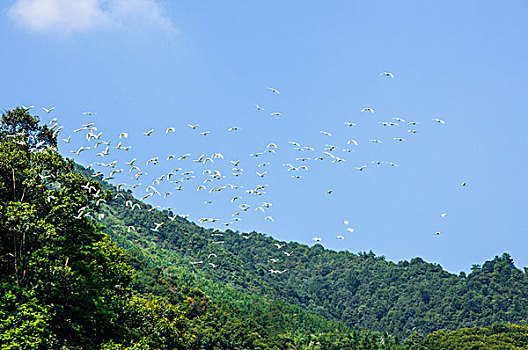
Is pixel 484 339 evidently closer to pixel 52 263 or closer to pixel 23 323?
pixel 52 263

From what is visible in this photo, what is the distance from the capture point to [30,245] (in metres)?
30.8

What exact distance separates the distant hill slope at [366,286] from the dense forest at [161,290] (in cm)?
45

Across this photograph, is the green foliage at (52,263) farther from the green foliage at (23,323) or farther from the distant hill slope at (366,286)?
the distant hill slope at (366,286)

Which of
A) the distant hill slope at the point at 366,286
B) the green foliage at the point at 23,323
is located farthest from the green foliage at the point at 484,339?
the green foliage at the point at 23,323

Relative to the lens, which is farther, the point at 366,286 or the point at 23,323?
the point at 366,286

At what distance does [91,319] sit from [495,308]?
14735cm

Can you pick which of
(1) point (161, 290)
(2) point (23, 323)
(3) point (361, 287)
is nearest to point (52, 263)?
(2) point (23, 323)

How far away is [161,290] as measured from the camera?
8606 centimetres

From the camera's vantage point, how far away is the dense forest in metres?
29.8

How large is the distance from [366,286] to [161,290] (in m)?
116

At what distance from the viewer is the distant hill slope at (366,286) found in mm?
143225

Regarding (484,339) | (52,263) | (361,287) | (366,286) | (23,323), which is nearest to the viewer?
(23,323)

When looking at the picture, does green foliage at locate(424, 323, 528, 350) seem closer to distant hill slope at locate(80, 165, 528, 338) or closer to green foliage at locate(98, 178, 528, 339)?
green foliage at locate(98, 178, 528, 339)

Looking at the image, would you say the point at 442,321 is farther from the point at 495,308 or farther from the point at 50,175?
the point at 50,175
